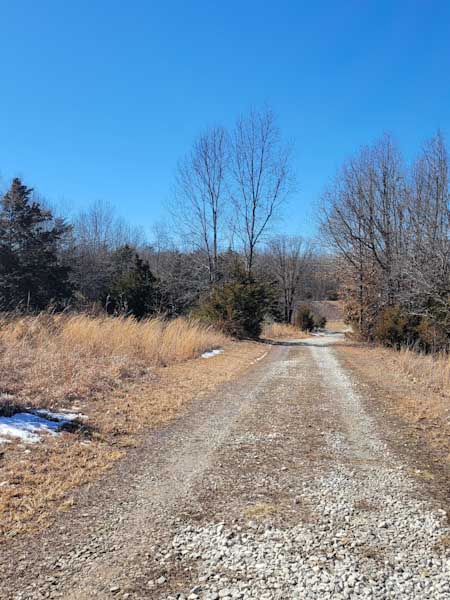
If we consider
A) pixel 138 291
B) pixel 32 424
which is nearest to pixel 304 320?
pixel 138 291

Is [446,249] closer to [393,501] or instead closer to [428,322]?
[428,322]

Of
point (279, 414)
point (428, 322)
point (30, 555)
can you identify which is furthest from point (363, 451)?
point (428, 322)

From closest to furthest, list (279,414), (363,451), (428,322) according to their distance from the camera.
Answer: (363,451)
(279,414)
(428,322)

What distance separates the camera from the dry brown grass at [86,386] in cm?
314

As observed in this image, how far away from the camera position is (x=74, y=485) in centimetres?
321

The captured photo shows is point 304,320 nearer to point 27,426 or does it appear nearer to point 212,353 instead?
point 212,353

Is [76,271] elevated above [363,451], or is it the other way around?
[76,271]

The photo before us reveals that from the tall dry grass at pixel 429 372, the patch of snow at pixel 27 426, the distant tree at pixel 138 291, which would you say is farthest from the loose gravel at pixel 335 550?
the distant tree at pixel 138 291

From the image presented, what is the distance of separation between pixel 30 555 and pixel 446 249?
14583 mm

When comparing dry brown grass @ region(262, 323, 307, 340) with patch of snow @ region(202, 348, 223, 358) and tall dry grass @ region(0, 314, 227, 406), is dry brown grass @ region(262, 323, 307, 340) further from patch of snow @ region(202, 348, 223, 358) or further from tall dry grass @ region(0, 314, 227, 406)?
tall dry grass @ region(0, 314, 227, 406)

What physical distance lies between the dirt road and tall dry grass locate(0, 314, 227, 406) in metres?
2.34

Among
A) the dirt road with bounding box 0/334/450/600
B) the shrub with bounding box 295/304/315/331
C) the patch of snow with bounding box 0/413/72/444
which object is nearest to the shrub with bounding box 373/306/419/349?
the dirt road with bounding box 0/334/450/600

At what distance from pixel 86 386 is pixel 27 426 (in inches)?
77.8

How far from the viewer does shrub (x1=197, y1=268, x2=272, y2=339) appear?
1883cm
